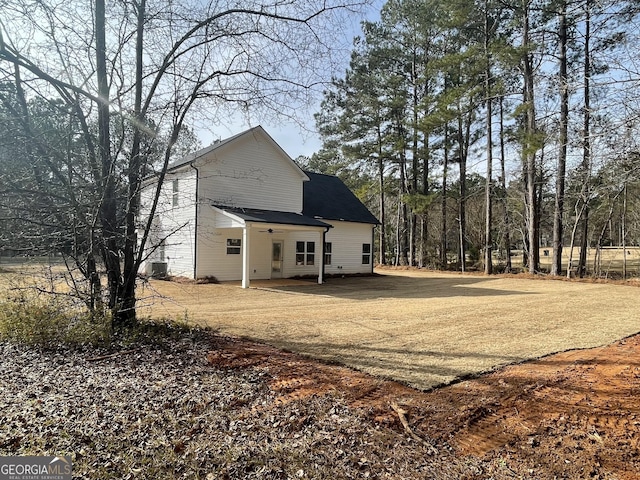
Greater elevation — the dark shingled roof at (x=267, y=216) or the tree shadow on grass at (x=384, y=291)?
the dark shingled roof at (x=267, y=216)

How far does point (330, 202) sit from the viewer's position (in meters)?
20.1

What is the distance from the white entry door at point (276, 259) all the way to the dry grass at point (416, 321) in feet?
10.3

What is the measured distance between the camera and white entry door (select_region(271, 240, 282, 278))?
17016 mm

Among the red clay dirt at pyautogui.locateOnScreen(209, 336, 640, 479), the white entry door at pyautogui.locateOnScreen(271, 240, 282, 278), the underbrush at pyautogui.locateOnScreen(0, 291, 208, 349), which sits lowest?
the red clay dirt at pyautogui.locateOnScreen(209, 336, 640, 479)

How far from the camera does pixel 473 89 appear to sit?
1780 cm

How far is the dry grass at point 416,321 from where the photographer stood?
5125 mm

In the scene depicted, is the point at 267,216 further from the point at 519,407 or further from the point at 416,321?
the point at 519,407

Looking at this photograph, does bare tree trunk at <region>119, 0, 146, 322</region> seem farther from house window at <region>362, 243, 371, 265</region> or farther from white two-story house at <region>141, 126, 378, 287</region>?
house window at <region>362, 243, 371, 265</region>

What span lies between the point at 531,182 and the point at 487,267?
17.4 feet

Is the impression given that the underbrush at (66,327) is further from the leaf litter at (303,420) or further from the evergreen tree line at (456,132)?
the evergreen tree line at (456,132)

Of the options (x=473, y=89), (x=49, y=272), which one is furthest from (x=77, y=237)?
(x=473, y=89)

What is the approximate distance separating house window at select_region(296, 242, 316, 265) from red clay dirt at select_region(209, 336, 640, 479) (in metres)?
12.7

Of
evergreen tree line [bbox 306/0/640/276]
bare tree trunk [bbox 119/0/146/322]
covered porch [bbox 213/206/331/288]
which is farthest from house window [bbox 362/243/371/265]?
bare tree trunk [bbox 119/0/146/322]

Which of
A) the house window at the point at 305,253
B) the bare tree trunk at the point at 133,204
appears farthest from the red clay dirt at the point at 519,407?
the house window at the point at 305,253
